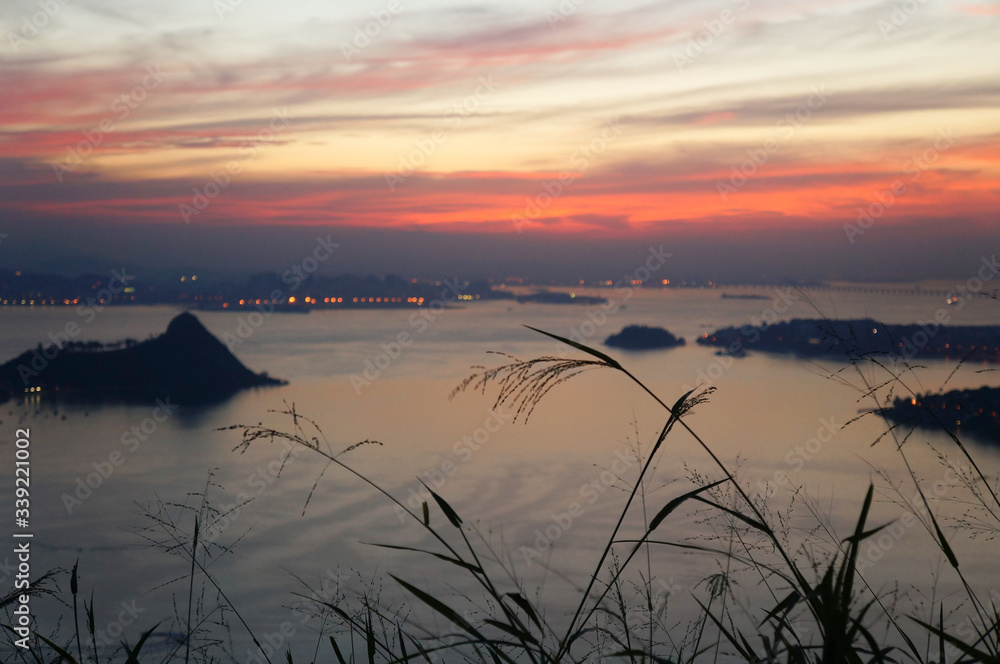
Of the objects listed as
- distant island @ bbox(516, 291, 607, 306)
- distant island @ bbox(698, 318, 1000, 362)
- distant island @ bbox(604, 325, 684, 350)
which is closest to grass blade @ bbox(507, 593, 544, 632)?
distant island @ bbox(698, 318, 1000, 362)

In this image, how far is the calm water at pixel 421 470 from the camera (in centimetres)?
1144

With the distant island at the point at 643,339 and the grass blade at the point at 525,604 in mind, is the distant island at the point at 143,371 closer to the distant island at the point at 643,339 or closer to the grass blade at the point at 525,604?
the distant island at the point at 643,339

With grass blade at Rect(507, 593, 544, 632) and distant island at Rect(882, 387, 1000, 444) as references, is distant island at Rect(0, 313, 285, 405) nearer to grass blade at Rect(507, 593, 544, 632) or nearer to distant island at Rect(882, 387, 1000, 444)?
distant island at Rect(882, 387, 1000, 444)

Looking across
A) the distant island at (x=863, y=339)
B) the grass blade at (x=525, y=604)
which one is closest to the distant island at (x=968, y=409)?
the distant island at (x=863, y=339)

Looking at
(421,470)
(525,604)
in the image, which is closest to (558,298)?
(421,470)

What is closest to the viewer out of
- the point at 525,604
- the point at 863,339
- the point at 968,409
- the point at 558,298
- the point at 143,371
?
the point at 525,604

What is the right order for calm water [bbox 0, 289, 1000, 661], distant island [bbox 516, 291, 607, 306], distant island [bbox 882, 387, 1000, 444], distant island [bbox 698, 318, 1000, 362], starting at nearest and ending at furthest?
1. distant island [bbox 698, 318, 1000, 362]
2. distant island [bbox 882, 387, 1000, 444]
3. calm water [bbox 0, 289, 1000, 661]
4. distant island [bbox 516, 291, 607, 306]

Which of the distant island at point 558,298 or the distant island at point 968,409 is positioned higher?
the distant island at point 558,298

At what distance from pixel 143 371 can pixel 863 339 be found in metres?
31.2

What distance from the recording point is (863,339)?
4.25 ft

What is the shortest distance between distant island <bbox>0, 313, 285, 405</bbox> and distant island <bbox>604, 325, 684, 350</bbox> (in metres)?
15.3

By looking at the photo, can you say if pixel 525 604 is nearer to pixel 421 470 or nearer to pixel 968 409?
pixel 968 409

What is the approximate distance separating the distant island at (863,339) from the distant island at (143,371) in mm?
19035

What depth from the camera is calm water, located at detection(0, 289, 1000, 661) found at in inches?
450
